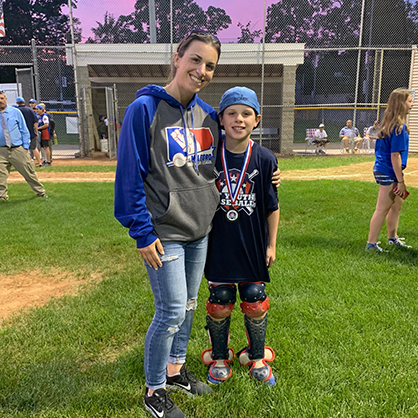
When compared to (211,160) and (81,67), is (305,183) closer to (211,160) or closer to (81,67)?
(211,160)

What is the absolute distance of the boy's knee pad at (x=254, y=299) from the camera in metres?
2.53

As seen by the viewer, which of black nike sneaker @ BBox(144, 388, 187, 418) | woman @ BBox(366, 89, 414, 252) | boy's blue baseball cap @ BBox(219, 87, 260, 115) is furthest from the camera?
woman @ BBox(366, 89, 414, 252)

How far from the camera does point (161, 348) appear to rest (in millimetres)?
2219

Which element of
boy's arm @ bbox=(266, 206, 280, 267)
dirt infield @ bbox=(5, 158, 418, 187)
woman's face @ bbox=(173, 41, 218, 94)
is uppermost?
woman's face @ bbox=(173, 41, 218, 94)

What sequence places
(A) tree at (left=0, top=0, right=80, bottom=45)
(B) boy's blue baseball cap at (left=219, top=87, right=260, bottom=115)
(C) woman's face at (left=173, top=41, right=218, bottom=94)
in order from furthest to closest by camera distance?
(A) tree at (left=0, top=0, right=80, bottom=45), (B) boy's blue baseball cap at (left=219, top=87, right=260, bottom=115), (C) woman's face at (left=173, top=41, right=218, bottom=94)

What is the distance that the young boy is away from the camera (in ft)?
7.95

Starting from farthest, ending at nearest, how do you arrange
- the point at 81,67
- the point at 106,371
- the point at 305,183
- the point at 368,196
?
the point at 81,67 < the point at 305,183 < the point at 368,196 < the point at 106,371

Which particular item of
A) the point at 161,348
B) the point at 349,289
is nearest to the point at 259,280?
the point at 161,348

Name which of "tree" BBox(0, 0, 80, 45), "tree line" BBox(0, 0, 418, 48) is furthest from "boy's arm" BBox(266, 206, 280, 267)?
"tree" BBox(0, 0, 80, 45)

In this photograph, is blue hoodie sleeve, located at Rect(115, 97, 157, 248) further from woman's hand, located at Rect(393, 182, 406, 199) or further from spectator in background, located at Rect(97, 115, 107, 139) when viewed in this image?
spectator in background, located at Rect(97, 115, 107, 139)

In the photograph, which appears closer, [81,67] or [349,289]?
[349,289]

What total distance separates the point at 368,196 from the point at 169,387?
22.7 ft

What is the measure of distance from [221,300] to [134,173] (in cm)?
103

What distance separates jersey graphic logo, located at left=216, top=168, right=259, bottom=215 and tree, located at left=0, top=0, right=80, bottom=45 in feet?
138
